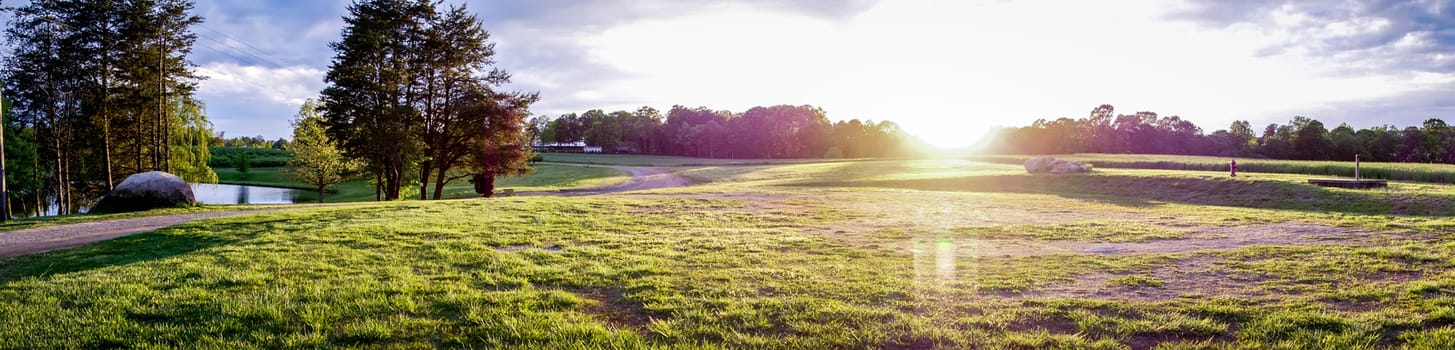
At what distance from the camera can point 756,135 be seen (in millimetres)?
102375

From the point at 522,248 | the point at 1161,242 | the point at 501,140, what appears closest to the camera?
the point at 522,248

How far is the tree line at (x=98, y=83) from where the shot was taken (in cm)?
2691

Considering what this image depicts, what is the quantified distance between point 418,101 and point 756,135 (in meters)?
74.6

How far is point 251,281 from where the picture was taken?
6977 millimetres

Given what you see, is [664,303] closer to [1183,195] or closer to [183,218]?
[183,218]

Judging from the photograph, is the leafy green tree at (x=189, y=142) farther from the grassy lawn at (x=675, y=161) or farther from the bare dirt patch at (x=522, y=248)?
the grassy lawn at (x=675, y=161)

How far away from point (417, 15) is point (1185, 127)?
4553 inches

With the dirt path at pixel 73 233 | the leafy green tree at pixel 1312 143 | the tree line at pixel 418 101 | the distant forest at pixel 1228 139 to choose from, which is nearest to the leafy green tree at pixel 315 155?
the tree line at pixel 418 101

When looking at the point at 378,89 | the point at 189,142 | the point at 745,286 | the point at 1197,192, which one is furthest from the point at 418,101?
the point at 1197,192

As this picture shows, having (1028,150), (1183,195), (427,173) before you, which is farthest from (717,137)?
(1183,195)

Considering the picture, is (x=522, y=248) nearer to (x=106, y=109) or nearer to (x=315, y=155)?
(x=106, y=109)

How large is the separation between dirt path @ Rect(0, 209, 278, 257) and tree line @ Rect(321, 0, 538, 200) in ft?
42.4

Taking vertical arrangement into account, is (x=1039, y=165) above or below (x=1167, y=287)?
above

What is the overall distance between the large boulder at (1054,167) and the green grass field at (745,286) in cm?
1878
